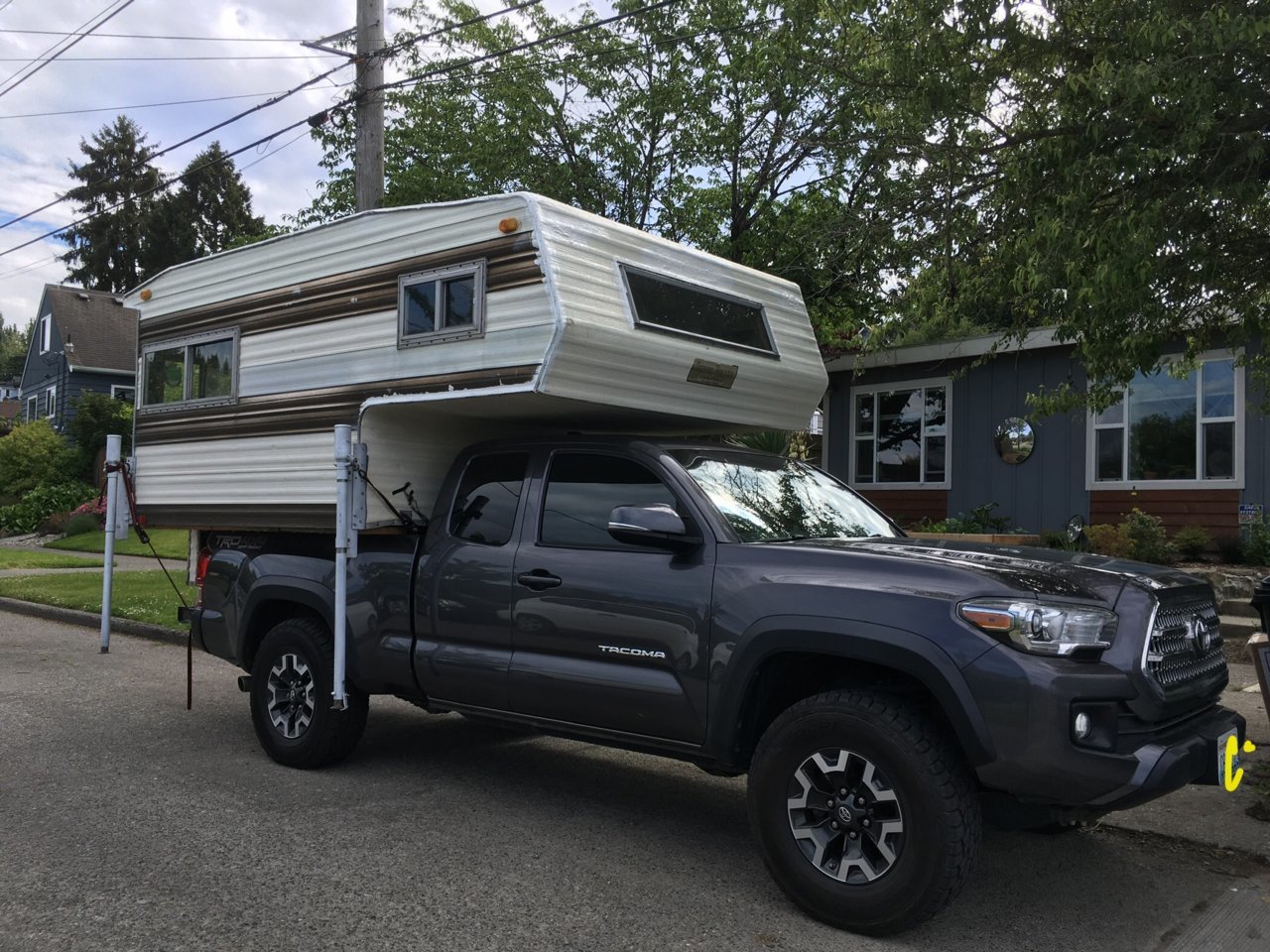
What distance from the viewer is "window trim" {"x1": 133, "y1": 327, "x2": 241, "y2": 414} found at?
22.4 ft

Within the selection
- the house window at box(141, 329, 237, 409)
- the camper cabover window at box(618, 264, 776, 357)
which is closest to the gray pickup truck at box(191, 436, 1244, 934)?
the camper cabover window at box(618, 264, 776, 357)

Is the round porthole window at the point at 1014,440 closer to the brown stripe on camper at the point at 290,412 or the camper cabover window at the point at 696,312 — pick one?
the camper cabover window at the point at 696,312

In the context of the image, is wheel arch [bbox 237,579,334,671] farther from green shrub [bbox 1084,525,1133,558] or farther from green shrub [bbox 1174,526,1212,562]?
green shrub [bbox 1174,526,1212,562]

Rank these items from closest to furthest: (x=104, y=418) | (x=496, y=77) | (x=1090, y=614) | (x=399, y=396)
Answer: (x=1090, y=614) < (x=399, y=396) < (x=496, y=77) < (x=104, y=418)

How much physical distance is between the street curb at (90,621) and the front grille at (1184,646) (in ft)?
31.6

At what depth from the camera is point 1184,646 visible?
3996mm

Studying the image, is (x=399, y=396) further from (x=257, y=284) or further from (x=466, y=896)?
(x=466, y=896)

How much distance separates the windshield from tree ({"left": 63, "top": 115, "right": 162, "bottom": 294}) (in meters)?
50.6

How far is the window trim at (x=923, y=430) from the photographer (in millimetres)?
14891

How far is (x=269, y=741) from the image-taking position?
612cm

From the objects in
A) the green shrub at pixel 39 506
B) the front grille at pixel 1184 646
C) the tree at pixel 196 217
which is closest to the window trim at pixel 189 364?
the front grille at pixel 1184 646

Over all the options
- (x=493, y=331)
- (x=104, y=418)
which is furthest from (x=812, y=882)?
(x=104, y=418)

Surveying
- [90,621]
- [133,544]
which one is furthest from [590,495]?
[133,544]

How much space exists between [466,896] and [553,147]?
44.4ft
